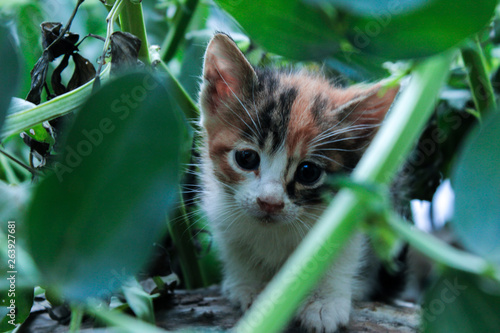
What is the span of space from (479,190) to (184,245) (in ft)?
3.21

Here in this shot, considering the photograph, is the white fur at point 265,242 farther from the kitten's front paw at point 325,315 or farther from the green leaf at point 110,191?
the green leaf at point 110,191

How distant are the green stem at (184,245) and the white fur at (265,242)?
118mm

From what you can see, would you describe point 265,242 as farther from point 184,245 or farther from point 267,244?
point 184,245

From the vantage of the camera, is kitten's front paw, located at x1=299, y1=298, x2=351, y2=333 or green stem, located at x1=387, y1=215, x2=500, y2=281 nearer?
green stem, located at x1=387, y1=215, x2=500, y2=281

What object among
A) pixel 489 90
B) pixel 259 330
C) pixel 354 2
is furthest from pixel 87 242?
pixel 489 90

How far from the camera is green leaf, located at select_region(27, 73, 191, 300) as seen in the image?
0.48m

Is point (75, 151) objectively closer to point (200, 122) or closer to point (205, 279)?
point (200, 122)

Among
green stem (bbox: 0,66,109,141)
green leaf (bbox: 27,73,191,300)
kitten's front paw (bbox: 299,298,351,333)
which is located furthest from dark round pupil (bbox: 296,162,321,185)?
green leaf (bbox: 27,73,191,300)

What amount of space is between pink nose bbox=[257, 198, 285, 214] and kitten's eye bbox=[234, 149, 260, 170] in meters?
0.16

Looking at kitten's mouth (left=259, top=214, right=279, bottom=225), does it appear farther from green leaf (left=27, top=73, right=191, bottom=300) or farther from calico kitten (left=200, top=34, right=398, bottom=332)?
green leaf (left=27, top=73, right=191, bottom=300)

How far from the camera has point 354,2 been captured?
479 mm

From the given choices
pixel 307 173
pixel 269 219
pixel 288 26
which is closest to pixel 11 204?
pixel 288 26

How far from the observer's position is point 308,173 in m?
1.38

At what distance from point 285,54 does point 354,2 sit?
0.70ft
